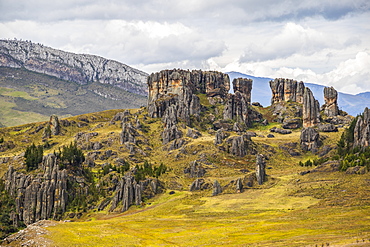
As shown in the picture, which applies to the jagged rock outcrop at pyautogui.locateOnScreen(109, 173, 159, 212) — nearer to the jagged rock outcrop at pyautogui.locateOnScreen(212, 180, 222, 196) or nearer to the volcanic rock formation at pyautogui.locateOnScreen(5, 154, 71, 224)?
the volcanic rock formation at pyautogui.locateOnScreen(5, 154, 71, 224)

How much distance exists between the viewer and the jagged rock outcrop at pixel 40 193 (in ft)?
607

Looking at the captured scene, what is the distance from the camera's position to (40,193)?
189 metres

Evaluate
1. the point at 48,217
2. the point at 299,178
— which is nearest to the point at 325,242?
the point at 299,178

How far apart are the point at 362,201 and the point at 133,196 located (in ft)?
359

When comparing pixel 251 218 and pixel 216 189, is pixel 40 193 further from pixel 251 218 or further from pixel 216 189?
pixel 251 218

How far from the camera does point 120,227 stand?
12888 centimetres

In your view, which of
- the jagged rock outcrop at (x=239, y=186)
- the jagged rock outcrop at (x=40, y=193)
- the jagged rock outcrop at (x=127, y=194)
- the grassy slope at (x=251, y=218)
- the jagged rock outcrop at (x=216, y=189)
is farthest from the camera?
the jagged rock outcrop at (x=127, y=194)

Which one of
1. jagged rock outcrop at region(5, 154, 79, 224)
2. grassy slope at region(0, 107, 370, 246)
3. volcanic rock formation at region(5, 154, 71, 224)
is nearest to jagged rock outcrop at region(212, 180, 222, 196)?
grassy slope at region(0, 107, 370, 246)

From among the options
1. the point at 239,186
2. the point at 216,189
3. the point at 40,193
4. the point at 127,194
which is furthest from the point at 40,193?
the point at 239,186

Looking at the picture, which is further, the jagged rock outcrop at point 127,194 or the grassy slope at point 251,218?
the jagged rock outcrop at point 127,194

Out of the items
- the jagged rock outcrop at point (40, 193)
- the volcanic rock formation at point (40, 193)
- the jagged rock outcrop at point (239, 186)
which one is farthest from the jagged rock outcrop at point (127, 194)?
the jagged rock outcrop at point (239, 186)

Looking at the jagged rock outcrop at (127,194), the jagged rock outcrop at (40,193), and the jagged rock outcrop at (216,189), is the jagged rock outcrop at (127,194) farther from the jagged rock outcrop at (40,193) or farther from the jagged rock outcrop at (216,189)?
the jagged rock outcrop at (216,189)

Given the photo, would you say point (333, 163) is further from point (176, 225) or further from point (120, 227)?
point (120, 227)

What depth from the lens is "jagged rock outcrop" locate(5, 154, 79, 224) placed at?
185000mm
